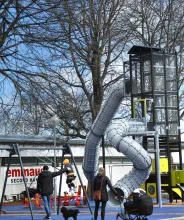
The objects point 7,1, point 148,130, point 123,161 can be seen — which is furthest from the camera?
point 123,161

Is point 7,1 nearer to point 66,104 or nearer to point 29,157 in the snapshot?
point 66,104

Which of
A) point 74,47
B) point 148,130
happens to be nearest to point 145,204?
point 74,47

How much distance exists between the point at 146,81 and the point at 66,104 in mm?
10027

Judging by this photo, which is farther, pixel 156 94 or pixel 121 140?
pixel 156 94

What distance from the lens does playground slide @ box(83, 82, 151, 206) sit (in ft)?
77.3

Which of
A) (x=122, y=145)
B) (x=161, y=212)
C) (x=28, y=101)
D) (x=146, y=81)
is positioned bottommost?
(x=161, y=212)

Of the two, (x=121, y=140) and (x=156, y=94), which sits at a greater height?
(x=156, y=94)

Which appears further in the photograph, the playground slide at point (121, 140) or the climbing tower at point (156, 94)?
the climbing tower at point (156, 94)

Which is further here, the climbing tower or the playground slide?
the climbing tower

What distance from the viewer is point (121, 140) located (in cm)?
2361

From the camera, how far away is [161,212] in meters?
22.0

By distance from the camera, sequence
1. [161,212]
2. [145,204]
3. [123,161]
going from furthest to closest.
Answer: [123,161], [161,212], [145,204]

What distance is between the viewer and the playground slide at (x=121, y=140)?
2355 cm

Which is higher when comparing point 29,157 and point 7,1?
point 7,1
